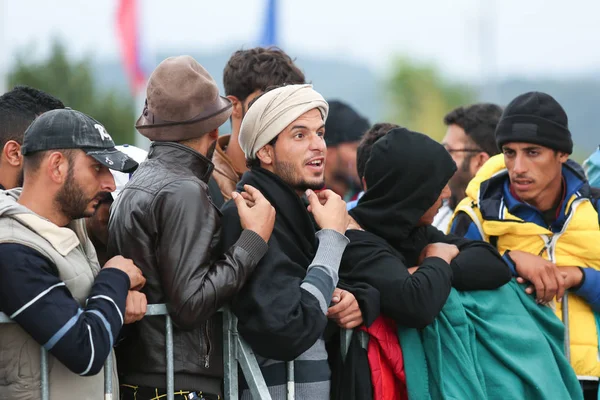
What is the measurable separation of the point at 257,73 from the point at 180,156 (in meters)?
1.67

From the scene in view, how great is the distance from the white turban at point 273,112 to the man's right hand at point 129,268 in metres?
0.94

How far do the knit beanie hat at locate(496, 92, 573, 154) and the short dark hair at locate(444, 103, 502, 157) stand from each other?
1.99 metres

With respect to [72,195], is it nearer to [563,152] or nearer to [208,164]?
[208,164]

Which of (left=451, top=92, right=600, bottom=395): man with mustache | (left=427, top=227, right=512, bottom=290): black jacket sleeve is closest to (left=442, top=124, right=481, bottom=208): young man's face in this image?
(left=451, top=92, right=600, bottom=395): man with mustache

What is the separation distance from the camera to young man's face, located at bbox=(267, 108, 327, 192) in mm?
4176

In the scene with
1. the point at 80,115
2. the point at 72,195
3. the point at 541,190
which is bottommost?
the point at 541,190

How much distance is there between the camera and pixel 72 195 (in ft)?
11.7

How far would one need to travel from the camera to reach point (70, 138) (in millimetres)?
3553

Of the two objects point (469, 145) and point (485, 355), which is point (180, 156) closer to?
point (485, 355)

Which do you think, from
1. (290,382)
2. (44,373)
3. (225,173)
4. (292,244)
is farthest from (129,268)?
(225,173)

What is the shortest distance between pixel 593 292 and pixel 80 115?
2706 mm

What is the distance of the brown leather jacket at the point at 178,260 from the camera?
3.54 metres

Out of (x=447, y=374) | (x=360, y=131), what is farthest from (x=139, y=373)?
(x=360, y=131)

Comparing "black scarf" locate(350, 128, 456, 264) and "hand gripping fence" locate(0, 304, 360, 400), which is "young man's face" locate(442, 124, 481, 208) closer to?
"black scarf" locate(350, 128, 456, 264)
